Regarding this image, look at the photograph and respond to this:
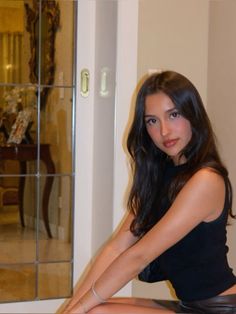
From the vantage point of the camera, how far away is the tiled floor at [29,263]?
228cm

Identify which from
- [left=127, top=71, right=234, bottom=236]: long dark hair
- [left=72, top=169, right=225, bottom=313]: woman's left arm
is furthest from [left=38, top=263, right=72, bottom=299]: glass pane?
[left=72, top=169, right=225, bottom=313]: woman's left arm

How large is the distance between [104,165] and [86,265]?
465 millimetres

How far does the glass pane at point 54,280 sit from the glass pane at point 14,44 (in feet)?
2.80

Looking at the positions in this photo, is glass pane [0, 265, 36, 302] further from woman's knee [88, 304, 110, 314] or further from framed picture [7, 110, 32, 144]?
woman's knee [88, 304, 110, 314]

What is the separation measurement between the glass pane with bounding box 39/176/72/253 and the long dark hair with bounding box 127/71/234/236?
875mm

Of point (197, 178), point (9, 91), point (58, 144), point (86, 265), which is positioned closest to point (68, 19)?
point (9, 91)

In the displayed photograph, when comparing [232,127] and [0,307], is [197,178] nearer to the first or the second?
[232,127]

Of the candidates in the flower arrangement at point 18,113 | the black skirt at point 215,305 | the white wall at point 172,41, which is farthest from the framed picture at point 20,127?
the black skirt at point 215,305

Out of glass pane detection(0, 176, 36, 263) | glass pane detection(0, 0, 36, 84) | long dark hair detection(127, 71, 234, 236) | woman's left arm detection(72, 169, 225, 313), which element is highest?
glass pane detection(0, 0, 36, 84)

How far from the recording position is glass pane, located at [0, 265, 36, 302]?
2293 millimetres

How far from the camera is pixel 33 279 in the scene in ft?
7.61

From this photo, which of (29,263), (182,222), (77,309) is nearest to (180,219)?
(182,222)

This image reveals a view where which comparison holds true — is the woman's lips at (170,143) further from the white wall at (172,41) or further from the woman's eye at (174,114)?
the white wall at (172,41)

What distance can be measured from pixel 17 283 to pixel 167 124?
1339 millimetres
